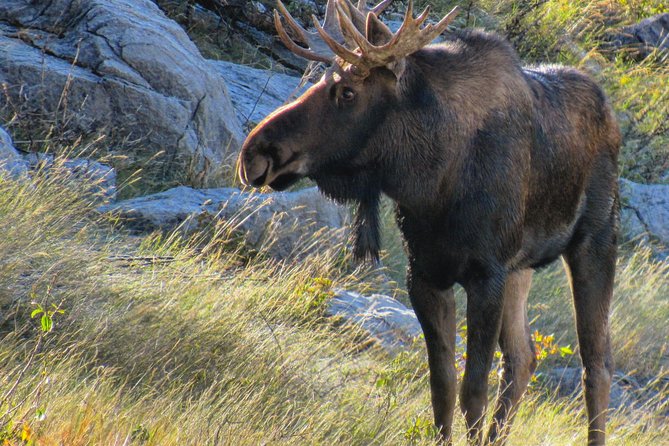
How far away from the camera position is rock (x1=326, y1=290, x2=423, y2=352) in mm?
7211

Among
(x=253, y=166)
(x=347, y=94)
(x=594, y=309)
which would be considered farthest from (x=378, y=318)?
(x=253, y=166)

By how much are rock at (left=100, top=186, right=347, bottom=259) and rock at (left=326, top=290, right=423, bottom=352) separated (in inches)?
18.0

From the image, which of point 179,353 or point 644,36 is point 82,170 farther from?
point 644,36

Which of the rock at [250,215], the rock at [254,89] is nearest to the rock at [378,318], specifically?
the rock at [250,215]

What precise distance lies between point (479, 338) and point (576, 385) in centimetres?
325

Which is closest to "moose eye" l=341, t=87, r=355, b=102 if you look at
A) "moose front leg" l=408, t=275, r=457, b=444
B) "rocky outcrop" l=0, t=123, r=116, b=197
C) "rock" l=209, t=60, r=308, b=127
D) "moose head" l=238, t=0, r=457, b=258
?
"moose head" l=238, t=0, r=457, b=258

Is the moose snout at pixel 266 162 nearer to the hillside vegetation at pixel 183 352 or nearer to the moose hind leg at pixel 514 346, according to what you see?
the hillside vegetation at pixel 183 352

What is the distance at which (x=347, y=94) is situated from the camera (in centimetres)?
512

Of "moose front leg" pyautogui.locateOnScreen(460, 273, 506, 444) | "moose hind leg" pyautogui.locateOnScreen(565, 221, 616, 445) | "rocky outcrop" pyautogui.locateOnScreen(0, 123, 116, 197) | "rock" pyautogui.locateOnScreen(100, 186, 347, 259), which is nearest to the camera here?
"moose front leg" pyautogui.locateOnScreen(460, 273, 506, 444)

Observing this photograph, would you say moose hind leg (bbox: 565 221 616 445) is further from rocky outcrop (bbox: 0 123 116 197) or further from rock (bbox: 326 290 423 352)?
rocky outcrop (bbox: 0 123 116 197)

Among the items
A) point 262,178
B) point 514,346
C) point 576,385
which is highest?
point 262,178

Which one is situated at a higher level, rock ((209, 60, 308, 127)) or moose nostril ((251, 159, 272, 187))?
moose nostril ((251, 159, 272, 187))

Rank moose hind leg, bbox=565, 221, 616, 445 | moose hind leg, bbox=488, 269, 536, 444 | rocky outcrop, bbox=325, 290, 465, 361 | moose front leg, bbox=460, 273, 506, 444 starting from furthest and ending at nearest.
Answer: rocky outcrop, bbox=325, 290, 465, 361, moose hind leg, bbox=488, 269, 536, 444, moose hind leg, bbox=565, 221, 616, 445, moose front leg, bbox=460, 273, 506, 444

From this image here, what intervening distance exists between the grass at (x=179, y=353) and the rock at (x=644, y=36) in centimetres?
878
